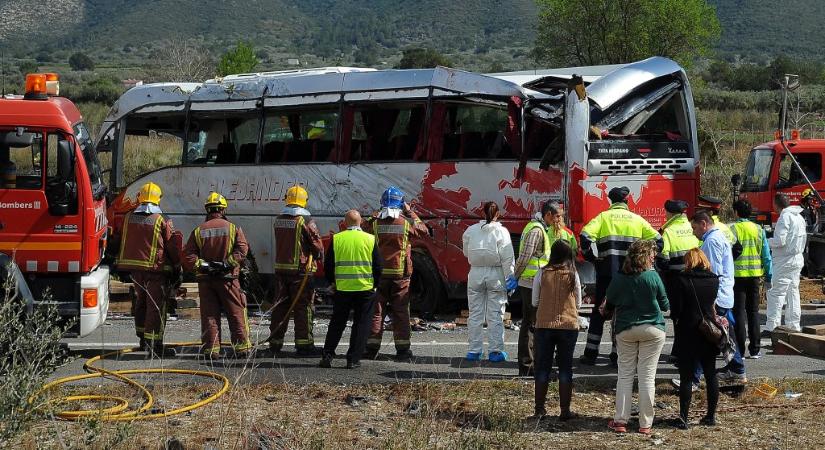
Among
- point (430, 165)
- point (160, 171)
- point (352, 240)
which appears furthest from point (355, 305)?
point (160, 171)

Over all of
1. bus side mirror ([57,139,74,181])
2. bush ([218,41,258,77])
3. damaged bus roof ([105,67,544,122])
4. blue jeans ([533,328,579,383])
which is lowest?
blue jeans ([533,328,579,383])

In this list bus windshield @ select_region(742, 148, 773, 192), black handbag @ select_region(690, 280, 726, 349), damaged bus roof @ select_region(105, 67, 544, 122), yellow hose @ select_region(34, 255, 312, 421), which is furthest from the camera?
bus windshield @ select_region(742, 148, 773, 192)

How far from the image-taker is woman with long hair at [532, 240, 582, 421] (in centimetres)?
909

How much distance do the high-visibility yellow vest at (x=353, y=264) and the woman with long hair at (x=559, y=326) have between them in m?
2.28

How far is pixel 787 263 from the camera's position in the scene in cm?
1363

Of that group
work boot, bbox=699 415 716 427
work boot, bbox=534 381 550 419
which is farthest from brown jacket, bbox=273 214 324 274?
work boot, bbox=699 415 716 427

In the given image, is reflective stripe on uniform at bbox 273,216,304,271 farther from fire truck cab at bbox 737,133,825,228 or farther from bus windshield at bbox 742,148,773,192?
bus windshield at bbox 742,148,773,192

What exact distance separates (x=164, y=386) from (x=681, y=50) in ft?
130

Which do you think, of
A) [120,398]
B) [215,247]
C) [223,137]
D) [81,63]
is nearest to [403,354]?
[215,247]

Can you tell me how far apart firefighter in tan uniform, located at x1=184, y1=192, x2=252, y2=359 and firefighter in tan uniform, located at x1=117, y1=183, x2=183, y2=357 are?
0.39 metres

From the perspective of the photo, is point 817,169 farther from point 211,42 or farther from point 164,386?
point 211,42

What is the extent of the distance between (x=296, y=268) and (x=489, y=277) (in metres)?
2.03

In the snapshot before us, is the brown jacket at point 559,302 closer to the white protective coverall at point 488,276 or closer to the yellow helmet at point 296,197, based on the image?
the white protective coverall at point 488,276

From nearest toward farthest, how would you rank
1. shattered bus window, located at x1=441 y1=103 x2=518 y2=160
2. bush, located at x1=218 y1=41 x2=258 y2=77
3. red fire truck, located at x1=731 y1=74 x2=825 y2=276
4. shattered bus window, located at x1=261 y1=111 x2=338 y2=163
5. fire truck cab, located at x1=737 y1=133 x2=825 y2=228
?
shattered bus window, located at x1=441 y1=103 x2=518 y2=160, shattered bus window, located at x1=261 y1=111 x2=338 y2=163, red fire truck, located at x1=731 y1=74 x2=825 y2=276, fire truck cab, located at x1=737 y1=133 x2=825 y2=228, bush, located at x1=218 y1=41 x2=258 y2=77
